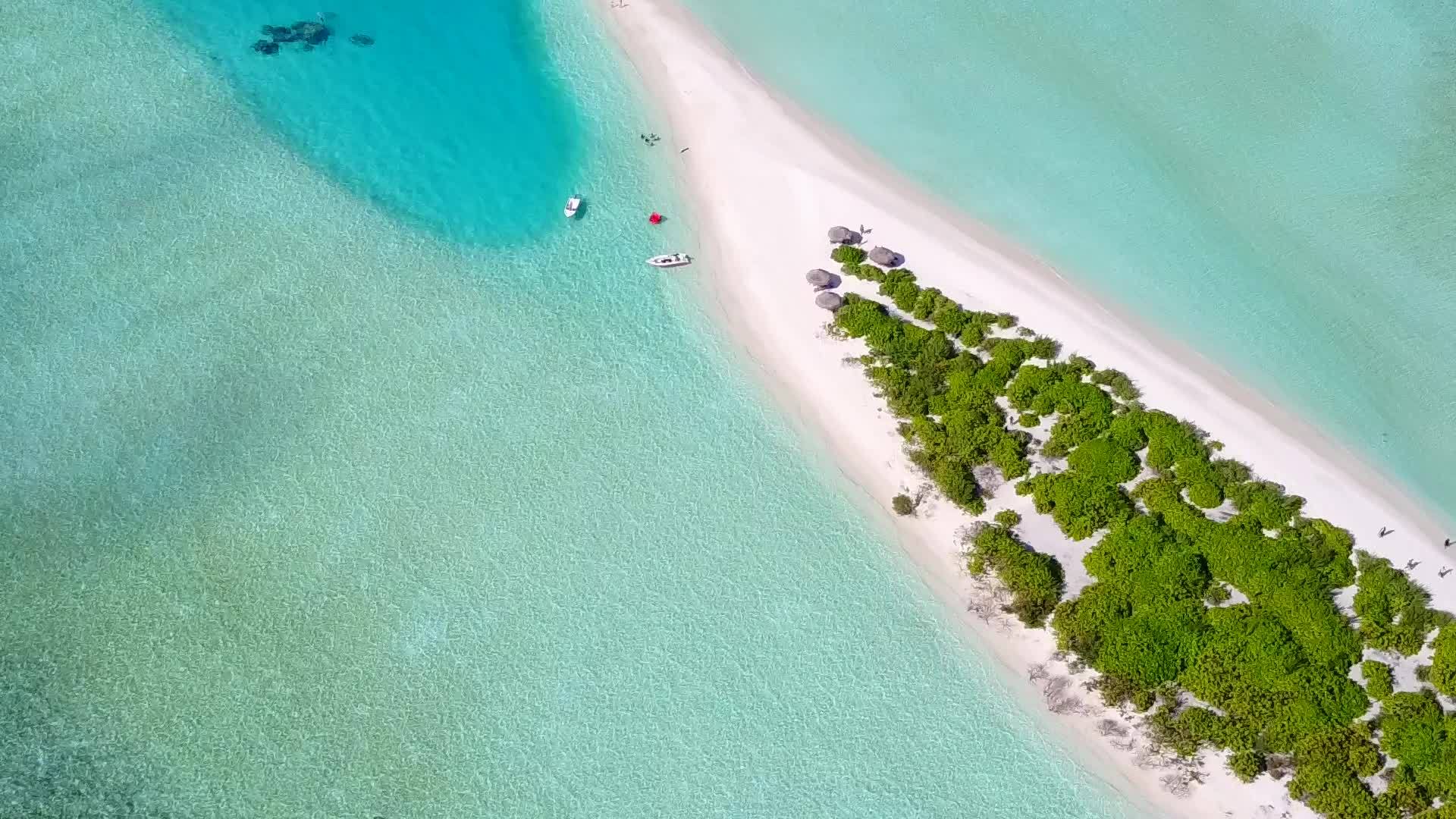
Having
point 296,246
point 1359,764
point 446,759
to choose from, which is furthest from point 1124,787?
point 296,246

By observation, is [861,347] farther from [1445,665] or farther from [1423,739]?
[1423,739]

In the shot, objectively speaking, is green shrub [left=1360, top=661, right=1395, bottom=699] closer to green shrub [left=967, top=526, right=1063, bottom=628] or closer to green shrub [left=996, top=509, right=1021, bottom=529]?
green shrub [left=967, top=526, right=1063, bottom=628]

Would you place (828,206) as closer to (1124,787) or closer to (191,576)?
(1124,787)

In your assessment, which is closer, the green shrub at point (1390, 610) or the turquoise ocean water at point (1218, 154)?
the green shrub at point (1390, 610)

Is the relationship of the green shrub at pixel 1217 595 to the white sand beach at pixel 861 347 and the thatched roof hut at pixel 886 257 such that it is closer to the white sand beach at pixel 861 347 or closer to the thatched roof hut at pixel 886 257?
the white sand beach at pixel 861 347

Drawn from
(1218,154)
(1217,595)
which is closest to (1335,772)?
(1217,595)

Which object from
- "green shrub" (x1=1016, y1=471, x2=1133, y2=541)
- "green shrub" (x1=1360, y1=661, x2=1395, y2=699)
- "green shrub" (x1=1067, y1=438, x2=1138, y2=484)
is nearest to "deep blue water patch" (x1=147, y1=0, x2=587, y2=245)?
"green shrub" (x1=1016, y1=471, x2=1133, y2=541)

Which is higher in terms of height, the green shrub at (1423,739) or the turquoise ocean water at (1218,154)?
the turquoise ocean water at (1218,154)

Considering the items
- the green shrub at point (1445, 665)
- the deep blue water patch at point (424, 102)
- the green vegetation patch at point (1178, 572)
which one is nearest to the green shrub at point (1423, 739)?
the green vegetation patch at point (1178, 572)
